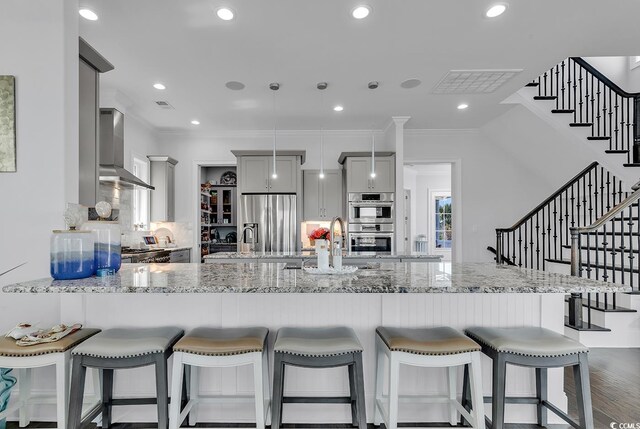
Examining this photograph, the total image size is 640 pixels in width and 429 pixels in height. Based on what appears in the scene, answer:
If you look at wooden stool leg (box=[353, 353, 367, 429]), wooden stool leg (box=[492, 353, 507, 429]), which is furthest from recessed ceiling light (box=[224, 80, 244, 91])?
wooden stool leg (box=[492, 353, 507, 429])

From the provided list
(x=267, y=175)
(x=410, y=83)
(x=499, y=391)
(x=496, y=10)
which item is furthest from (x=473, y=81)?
(x=499, y=391)

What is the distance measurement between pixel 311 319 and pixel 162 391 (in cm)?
83

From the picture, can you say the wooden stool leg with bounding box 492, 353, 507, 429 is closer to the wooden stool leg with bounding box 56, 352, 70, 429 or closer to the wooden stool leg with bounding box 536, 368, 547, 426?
the wooden stool leg with bounding box 536, 368, 547, 426

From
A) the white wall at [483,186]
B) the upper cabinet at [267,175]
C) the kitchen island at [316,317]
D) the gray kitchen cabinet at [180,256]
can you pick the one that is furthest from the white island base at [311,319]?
the white wall at [483,186]

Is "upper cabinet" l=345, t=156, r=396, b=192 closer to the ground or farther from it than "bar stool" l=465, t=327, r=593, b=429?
farther from it

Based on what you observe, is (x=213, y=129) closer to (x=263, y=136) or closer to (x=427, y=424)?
(x=263, y=136)

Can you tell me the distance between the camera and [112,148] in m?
3.89

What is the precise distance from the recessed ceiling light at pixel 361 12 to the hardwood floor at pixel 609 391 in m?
2.86

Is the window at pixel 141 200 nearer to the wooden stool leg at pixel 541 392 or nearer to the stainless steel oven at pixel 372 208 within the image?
the stainless steel oven at pixel 372 208

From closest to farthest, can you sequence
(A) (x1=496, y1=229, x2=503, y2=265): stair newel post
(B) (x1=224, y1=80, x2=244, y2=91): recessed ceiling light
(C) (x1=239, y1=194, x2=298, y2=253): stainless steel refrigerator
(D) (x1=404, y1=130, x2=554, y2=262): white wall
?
(B) (x1=224, y1=80, x2=244, y2=91): recessed ceiling light → (A) (x1=496, y1=229, x2=503, y2=265): stair newel post → (C) (x1=239, y1=194, x2=298, y2=253): stainless steel refrigerator → (D) (x1=404, y1=130, x2=554, y2=262): white wall

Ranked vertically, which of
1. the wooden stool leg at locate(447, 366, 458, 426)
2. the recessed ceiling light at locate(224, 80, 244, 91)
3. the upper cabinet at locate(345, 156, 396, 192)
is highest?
the recessed ceiling light at locate(224, 80, 244, 91)

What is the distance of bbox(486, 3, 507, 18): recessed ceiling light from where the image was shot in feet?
8.21

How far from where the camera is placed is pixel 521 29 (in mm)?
2812

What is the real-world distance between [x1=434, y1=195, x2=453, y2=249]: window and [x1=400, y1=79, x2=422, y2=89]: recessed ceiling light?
4.95 metres
